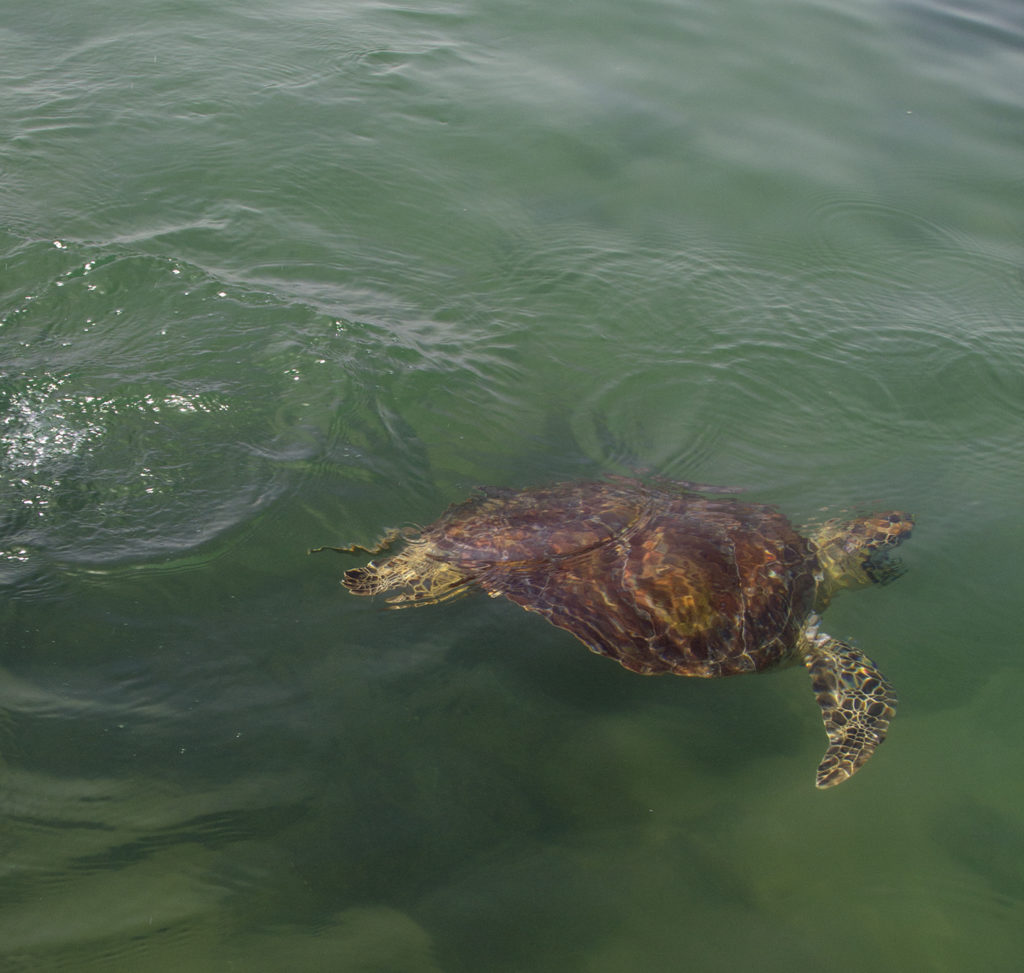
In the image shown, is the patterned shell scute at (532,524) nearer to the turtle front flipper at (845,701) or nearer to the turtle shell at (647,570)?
the turtle shell at (647,570)

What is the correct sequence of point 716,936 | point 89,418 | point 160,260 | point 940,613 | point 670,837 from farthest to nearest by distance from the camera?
point 160,260, point 89,418, point 940,613, point 670,837, point 716,936

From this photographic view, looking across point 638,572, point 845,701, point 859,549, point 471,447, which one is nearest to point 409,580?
point 638,572

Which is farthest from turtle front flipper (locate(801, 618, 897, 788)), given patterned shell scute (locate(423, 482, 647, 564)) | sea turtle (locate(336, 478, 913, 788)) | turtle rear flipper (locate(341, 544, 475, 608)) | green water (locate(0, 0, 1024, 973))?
turtle rear flipper (locate(341, 544, 475, 608))

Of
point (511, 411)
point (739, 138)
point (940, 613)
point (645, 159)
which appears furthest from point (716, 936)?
point (739, 138)

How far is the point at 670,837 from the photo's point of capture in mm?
3383

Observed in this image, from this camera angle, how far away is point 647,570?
415 cm

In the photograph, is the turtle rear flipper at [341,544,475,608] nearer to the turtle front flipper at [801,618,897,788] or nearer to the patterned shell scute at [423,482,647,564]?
the patterned shell scute at [423,482,647,564]

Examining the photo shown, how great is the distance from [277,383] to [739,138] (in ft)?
18.5

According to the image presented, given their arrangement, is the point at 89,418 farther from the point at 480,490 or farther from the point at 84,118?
the point at 84,118

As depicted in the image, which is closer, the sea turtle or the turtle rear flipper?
the sea turtle

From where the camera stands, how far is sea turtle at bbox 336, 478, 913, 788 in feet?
13.0

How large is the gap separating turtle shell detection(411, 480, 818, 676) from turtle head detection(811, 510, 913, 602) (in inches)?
6.1

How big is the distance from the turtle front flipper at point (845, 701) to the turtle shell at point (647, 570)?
165 mm

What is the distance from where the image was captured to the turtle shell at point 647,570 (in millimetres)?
4004
